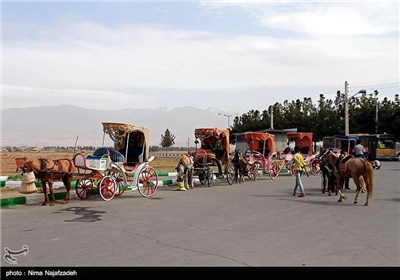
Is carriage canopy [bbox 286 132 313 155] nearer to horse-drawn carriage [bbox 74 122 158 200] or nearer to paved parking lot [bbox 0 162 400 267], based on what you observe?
paved parking lot [bbox 0 162 400 267]

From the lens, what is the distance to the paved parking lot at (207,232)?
293 inches

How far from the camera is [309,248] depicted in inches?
323

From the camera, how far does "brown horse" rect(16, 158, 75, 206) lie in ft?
45.6

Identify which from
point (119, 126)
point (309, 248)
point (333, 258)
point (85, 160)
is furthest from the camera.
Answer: point (119, 126)

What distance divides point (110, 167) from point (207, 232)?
7.09 m

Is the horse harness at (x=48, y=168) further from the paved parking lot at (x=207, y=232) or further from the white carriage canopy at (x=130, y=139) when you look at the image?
the white carriage canopy at (x=130, y=139)

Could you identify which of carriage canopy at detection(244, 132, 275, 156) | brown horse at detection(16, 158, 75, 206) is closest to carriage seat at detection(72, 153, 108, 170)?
brown horse at detection(16, 158, 75, 206)

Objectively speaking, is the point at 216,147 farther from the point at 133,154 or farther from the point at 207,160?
the point at 133,154

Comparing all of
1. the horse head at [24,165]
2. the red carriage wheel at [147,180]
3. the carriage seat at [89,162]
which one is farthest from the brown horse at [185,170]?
the horse head at [24,165]

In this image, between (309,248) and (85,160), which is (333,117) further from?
(309,248)

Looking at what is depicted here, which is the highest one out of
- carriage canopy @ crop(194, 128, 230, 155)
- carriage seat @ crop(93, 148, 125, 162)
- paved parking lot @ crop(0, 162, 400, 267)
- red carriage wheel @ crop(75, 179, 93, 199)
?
carriage canopy @ crop(194, 128, 230, 155)

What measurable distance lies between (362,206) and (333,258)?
6972mm

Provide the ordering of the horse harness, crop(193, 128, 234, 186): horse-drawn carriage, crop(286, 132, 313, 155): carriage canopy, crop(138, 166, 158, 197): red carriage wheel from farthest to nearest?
crop(286, 132, 313, 155): carriage canopy
crop(193, 128, 234, 186): horse-drawn carriage
crop(138, 166, 158, 197): red carriage wheel
the horse harness
